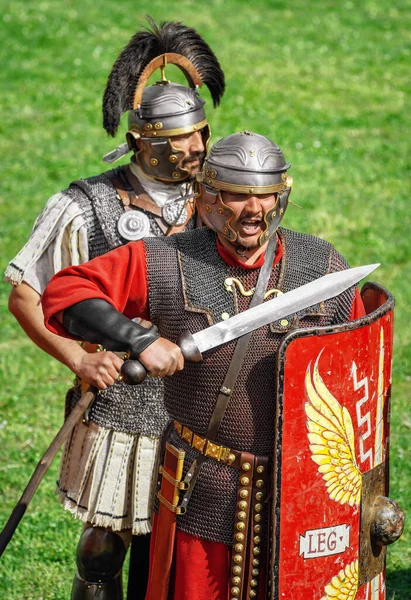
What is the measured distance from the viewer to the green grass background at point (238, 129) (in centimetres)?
698

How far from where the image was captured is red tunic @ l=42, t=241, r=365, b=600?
402 cm

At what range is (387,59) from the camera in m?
16.3

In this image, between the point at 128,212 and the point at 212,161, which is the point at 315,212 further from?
the point at 212,161

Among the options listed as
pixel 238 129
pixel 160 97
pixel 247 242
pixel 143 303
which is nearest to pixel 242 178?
pixel 247 242

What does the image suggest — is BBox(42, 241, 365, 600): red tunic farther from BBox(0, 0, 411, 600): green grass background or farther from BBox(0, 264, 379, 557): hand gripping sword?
BBox(0, 0, 411, 600): green grass background

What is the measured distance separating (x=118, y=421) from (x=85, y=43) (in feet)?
39.1

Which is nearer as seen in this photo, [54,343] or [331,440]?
[331,440]

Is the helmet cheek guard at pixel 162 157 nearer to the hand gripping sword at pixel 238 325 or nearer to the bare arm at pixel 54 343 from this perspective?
the bare arm at pixel 54 343

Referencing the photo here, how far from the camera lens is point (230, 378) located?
4.03m

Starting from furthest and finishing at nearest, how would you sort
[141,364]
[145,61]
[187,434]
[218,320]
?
[145,61], [187,434], [218,320], [141,364]

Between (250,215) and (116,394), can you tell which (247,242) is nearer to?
(250,215)

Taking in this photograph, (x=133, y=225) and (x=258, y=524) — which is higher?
(x=133, y=225)

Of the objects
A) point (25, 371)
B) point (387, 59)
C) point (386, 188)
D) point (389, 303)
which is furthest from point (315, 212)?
point (389, 303)

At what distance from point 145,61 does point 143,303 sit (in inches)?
66.2
